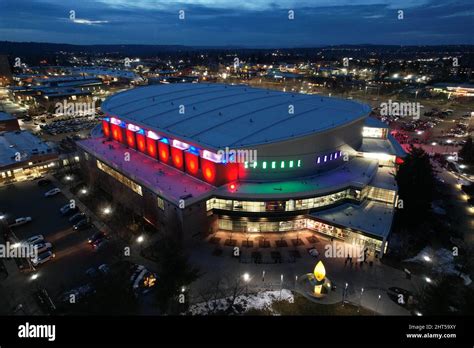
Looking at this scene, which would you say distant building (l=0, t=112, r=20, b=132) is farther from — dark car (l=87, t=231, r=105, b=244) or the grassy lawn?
the grassy lawn

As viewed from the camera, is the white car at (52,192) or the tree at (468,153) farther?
the tree at (468,153)

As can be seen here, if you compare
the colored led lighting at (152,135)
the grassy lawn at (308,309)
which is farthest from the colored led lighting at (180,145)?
the grassy lawn at (308,309)

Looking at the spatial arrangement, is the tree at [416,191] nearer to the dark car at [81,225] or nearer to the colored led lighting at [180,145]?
the colored led lighting at [180,145]

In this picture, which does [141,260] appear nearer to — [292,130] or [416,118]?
[292,130]

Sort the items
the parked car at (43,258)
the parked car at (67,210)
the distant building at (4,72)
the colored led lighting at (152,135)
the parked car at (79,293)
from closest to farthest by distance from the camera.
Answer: the parked car at (79,293), the parked car at (43,258), the parked car at (67,210), the colored led lighting at (152,135), the distant building at (4,72)

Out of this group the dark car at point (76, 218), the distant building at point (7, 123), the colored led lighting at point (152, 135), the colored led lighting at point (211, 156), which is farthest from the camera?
the distant building at point (7, 123)

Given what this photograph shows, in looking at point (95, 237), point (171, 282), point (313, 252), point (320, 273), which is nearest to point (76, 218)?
point (95, 237)

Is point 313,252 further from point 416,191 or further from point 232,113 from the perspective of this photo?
point 232,113

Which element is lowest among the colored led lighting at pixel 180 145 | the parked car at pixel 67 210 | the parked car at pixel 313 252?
the parked car at pixel 313 252

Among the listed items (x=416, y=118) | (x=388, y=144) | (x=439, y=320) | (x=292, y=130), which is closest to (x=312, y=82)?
(x=416, y=118)

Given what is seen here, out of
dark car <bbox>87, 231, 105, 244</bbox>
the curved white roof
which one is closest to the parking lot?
dark car <bbox>87, 231, 105, 244</bbox>
